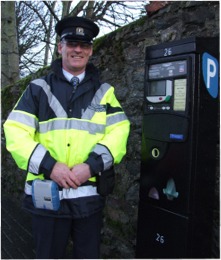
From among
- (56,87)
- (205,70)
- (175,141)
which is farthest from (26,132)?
(205,70)

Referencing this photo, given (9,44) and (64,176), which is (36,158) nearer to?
(64,176)

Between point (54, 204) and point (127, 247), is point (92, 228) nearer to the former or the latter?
point (54, 204)

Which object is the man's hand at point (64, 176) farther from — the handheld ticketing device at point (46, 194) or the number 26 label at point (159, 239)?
the number 26 label at point (159, 239)

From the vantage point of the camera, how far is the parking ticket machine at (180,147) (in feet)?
6.74

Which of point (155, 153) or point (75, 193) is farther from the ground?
point (155, 153)

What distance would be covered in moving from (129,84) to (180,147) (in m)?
1.50

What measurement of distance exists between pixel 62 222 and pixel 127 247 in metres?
1.36

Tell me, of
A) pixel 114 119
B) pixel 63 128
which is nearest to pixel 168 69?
pixel 114 119

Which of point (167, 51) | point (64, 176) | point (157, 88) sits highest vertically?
point (167, 51)

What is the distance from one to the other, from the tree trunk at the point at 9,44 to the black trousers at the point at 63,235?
784 centimetres

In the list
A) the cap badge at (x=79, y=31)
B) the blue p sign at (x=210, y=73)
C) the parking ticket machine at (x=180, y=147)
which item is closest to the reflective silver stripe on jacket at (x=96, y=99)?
the parking ticket machine at (x=180, y=147)

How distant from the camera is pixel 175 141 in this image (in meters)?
2.11

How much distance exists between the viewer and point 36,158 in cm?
205

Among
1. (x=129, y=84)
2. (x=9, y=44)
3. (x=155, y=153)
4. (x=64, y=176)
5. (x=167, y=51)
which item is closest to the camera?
(x=64, y=176)
